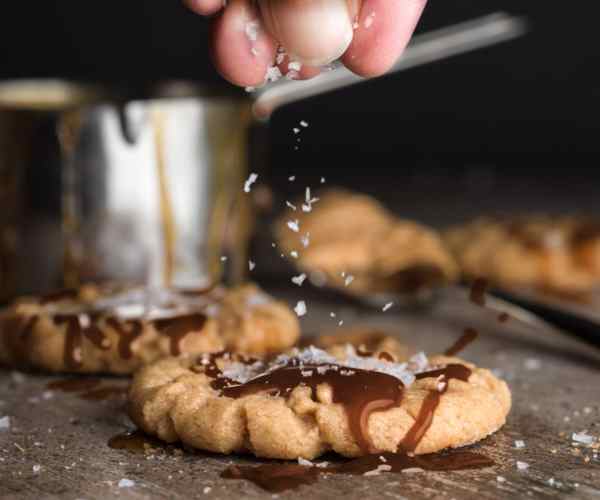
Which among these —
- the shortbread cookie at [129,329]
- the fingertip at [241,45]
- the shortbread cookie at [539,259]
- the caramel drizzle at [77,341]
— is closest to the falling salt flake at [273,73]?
the fingertip at [241,45]

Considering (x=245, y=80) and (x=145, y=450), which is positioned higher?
(x=245, y=80)

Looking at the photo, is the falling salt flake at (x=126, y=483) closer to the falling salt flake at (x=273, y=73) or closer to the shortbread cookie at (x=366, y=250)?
the falling salt flake at (x=273, y=73)

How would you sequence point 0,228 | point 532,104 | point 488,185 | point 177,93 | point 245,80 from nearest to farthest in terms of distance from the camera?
point 245,80
point 0,228
point 177,93
point 488,185
point 532,104

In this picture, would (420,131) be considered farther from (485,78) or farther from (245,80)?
(245,80)

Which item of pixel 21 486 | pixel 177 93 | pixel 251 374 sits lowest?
pixel 21 486

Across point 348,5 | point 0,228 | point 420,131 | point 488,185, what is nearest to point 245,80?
point 348,5

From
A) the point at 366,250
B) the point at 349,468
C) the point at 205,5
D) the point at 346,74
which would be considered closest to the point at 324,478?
the point at 349,468

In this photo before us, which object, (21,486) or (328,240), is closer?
(21,486)
